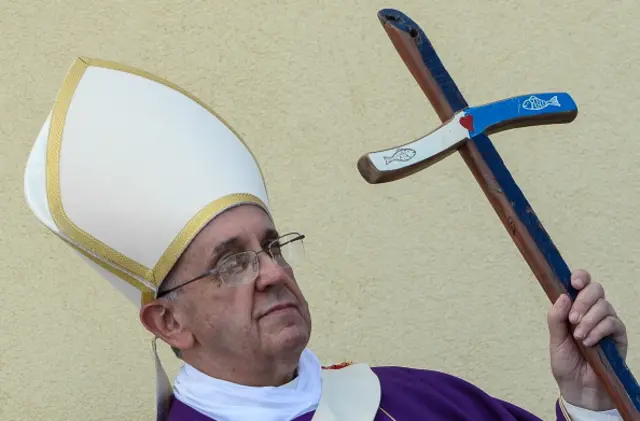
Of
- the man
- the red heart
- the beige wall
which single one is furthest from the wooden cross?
the beige wall

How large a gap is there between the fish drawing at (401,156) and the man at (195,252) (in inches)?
22.7

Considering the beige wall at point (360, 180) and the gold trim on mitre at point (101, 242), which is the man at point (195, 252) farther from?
the beige wall at point (360, 180)

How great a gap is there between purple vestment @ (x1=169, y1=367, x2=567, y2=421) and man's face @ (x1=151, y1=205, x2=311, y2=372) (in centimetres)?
20

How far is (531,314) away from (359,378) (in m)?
1.36

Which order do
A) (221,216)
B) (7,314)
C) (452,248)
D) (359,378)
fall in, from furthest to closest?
(452,248), (7,314), (359,378), (221,216)

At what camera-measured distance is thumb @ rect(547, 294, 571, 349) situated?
1825 millimetres

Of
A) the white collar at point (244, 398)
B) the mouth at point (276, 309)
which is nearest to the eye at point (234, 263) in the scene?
the mouth at point (276, 309)

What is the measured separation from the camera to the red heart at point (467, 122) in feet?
5.72

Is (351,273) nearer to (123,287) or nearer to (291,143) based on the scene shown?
(291,143)

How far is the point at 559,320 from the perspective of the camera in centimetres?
189

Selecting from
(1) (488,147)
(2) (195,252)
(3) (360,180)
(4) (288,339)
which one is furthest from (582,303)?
(3) (360,180)

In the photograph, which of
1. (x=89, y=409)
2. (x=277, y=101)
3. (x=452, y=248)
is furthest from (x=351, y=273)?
(x=89, y=409)

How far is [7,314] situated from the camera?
130 inches

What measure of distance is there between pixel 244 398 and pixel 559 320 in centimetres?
70
